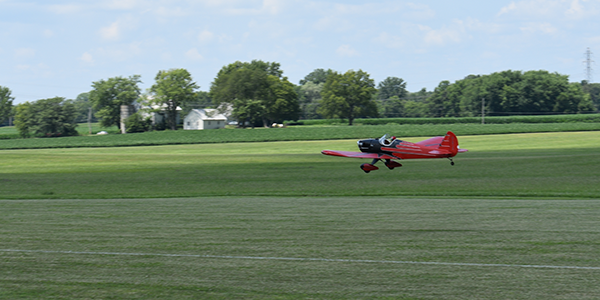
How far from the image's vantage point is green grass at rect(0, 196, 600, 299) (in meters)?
11.0

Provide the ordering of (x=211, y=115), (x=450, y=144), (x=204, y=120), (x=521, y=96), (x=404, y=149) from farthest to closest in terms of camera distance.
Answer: (x=204, y=120), (x=211, y=115), (x=521, y=96), (x=404, y=149), (x=450, y=144)

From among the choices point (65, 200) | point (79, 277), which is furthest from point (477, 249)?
point (65, 200)

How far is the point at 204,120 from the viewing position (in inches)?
6250

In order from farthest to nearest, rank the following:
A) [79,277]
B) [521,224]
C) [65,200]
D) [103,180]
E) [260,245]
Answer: [103,180]
[65,200]
[521,224]
[260,245]
[79,277]

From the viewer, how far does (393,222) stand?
61.1 ft

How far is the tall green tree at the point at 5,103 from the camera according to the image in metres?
175

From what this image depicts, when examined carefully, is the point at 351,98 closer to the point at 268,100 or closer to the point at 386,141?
the point at 268,100

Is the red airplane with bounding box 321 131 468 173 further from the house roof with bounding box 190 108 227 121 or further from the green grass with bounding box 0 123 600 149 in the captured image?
the house roof with bounding box 190 108 227 121

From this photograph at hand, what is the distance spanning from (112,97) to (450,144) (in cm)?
16125

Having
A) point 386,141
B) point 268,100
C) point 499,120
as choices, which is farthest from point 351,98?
point 386,141

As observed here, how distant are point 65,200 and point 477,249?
75.2ft

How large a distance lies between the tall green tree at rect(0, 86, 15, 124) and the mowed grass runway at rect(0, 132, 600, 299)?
163963 millimetres

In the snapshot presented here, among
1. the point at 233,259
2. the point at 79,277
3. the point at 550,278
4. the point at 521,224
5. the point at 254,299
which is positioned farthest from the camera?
the point at 521,224

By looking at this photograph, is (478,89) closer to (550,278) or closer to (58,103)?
(58,103)
